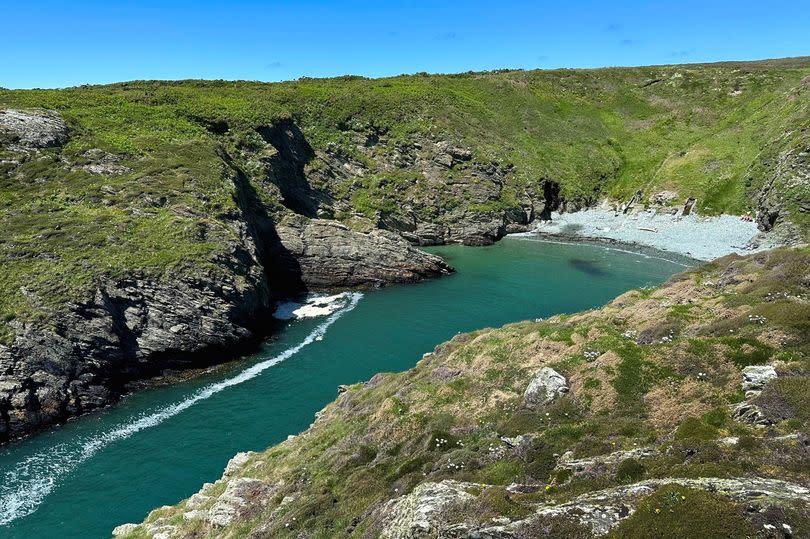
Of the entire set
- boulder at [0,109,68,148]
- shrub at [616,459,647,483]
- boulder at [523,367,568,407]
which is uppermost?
boulder at [0,109,68,148]

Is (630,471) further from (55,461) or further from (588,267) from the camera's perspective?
(588,267)

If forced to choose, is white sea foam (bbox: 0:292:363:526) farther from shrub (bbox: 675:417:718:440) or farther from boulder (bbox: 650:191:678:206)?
boulder (bbox: 650:191:678:206)

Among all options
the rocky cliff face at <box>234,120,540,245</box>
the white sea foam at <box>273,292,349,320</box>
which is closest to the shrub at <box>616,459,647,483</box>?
the white sea foam at <box>273,292,349,320</box>

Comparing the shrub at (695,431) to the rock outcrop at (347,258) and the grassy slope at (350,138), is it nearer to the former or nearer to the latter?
the grassy slope at (350,138)

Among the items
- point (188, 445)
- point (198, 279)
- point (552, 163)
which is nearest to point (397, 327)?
point (198, 279)

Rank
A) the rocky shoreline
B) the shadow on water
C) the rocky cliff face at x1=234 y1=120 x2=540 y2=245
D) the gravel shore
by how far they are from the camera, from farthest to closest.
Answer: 1. the rocky cliff face at x1=234 y1=120 x2=540 y2=245
2. the gravel shore
3. the rocky shoreline
4. the shadow on water
